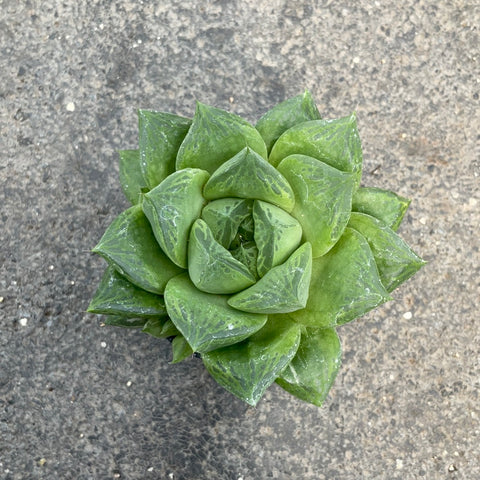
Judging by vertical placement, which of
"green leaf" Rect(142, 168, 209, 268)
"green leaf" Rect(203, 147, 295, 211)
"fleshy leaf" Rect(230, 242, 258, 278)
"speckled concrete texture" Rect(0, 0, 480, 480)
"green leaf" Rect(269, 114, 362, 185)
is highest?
"green leaf" Rect(269, 114, 362, 185)

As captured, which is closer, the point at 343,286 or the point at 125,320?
the point at 343,286

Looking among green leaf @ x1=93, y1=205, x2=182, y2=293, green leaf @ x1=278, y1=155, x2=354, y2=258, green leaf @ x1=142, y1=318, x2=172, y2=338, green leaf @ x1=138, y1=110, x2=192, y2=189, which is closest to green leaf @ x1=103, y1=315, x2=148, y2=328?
green leaf @ x1=142, y1=318, x2=172, y2=338

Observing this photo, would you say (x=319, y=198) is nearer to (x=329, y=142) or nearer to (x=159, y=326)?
(x=329, y=142)

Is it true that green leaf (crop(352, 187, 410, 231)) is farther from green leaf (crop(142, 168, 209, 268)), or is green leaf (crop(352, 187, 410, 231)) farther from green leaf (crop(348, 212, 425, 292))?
green leaf (crop(142, 168, 209, 268))

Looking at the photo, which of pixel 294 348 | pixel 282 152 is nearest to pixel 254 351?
pixel 294 348

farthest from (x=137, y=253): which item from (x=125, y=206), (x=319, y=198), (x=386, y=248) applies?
(x=125, y=206)

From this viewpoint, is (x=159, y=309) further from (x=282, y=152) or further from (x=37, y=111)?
(x=37, y=111)
